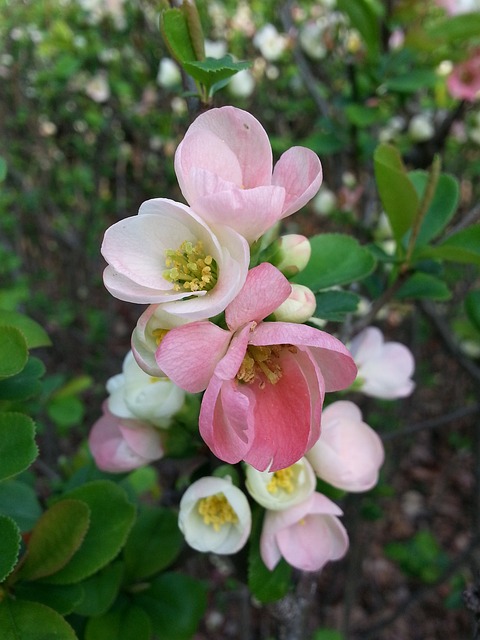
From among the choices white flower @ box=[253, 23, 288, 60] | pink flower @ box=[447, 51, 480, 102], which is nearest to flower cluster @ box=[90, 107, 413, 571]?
pink flower @ box=[447, 51, 480, 102]

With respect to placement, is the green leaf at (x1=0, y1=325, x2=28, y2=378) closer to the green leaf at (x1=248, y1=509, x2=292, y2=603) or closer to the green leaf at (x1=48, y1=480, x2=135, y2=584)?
the green leaf at (x1=48, y1=480, x2=135, y2=584)

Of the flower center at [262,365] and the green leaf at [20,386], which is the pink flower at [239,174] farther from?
the green leaf at [20,386]

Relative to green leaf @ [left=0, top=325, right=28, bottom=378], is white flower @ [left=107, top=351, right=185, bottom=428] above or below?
below

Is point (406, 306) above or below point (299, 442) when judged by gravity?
below

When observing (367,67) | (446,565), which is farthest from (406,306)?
(446,565)

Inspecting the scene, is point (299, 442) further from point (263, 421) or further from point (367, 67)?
point (367, 67)

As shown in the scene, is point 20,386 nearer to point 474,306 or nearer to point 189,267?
point 189,267

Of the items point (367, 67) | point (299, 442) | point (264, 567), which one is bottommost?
point (264, 567)
